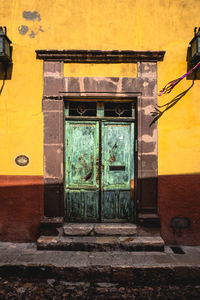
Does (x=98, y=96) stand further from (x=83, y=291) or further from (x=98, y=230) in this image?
(x=83, y=291)

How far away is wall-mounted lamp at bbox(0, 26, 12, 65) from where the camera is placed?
3.58 m

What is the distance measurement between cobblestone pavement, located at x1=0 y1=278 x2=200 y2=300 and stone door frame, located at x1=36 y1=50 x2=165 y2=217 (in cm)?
113

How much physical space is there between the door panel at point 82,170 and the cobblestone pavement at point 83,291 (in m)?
1.21

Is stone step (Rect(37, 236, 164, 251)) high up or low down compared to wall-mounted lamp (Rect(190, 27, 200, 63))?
down

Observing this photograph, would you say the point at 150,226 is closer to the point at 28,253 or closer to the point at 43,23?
the point at 28,253

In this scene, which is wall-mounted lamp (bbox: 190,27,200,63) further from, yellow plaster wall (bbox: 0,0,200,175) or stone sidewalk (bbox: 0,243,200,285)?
stone sidewalk (bbox: 0,243,200,285)

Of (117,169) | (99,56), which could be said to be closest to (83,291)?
(117,169)

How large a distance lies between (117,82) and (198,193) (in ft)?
8.37

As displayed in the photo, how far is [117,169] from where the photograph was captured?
4047 mm

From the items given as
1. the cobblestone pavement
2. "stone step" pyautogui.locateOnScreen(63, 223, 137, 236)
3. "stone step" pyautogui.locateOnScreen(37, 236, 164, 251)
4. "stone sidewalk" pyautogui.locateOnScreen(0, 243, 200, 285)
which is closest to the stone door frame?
"stone step" pyautogui.locateOnScreen(63, 223, 137, 236)

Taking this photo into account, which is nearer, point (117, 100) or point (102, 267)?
point (102, 267)

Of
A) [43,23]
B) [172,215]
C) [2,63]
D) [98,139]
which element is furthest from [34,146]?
[172,215]

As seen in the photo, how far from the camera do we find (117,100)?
3.98 m

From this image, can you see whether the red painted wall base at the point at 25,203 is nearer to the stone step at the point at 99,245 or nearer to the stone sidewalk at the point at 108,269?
the stone step at the point at 99,245
